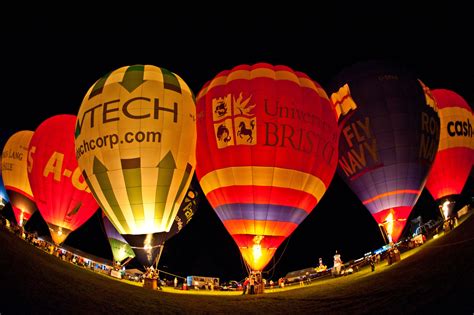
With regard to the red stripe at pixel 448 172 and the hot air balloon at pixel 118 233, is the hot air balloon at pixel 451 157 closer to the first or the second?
the red stripe at pixel 448 172

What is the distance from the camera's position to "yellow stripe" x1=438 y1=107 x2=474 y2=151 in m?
17.8

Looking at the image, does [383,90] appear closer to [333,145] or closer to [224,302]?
[333,145]

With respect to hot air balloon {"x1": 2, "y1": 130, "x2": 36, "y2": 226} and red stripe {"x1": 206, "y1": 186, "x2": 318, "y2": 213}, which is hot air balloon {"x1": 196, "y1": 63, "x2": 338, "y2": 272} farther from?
hot air balloon {"x1": 2, "y1": 130, "x2": 36, "y2": 226}

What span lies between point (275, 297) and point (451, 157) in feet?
35.2

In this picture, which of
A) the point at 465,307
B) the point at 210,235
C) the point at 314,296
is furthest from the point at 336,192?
the point at 465,307

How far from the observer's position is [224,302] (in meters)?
9.98

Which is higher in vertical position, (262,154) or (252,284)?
(262,154)

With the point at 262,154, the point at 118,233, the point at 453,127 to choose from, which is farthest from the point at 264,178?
the point at 118,233

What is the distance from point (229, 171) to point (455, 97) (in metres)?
10.9

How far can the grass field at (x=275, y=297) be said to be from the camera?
23.5ft

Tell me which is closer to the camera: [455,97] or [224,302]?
[224,302]

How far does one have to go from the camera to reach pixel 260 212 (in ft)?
43.0

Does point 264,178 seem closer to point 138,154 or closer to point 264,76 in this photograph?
point 264,76

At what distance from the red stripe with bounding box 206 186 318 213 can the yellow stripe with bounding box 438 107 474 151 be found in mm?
7225
